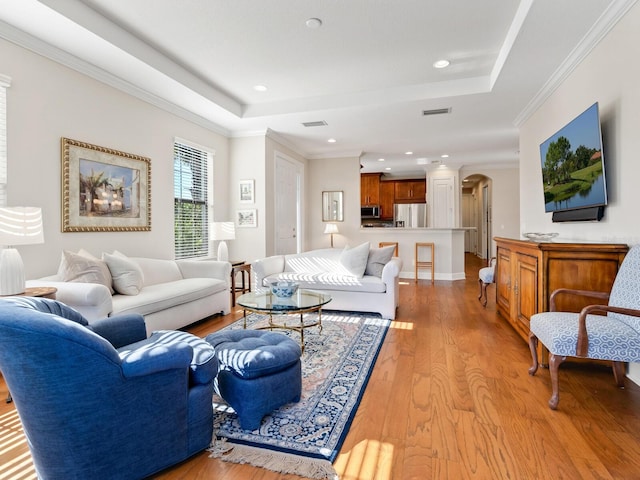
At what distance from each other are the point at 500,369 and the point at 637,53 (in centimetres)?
236

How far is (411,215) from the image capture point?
910 cm

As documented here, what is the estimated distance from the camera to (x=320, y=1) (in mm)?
2686

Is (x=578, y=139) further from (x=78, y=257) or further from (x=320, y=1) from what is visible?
(x=78, y=257)

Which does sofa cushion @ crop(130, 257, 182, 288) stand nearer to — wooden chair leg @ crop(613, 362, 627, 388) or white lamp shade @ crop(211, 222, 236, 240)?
white lamp shade @ crop(211, 222, 236, 240)

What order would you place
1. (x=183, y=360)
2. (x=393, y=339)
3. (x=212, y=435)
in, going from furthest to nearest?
(x=393, y=339) < (x=212, y=435) < (x=183, y=360)

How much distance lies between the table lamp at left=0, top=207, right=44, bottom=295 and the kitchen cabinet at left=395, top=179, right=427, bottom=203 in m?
8.55

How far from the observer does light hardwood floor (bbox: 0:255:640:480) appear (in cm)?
152

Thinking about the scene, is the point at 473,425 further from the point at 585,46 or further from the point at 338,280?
the point at 585,46

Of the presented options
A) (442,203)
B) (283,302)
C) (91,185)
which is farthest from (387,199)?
(91,185)

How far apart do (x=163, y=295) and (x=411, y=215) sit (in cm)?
717

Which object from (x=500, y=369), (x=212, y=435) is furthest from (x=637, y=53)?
(x=212, y=435)

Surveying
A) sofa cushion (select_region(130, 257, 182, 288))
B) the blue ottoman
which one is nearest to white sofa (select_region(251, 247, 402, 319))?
sofa cushion (select_region(130, 257, 182, 288))

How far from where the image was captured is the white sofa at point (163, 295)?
2545 millimetres

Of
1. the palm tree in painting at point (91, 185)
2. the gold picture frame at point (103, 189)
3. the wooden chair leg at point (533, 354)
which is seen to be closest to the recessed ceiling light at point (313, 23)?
the gold picture frame at point (103, 189)
